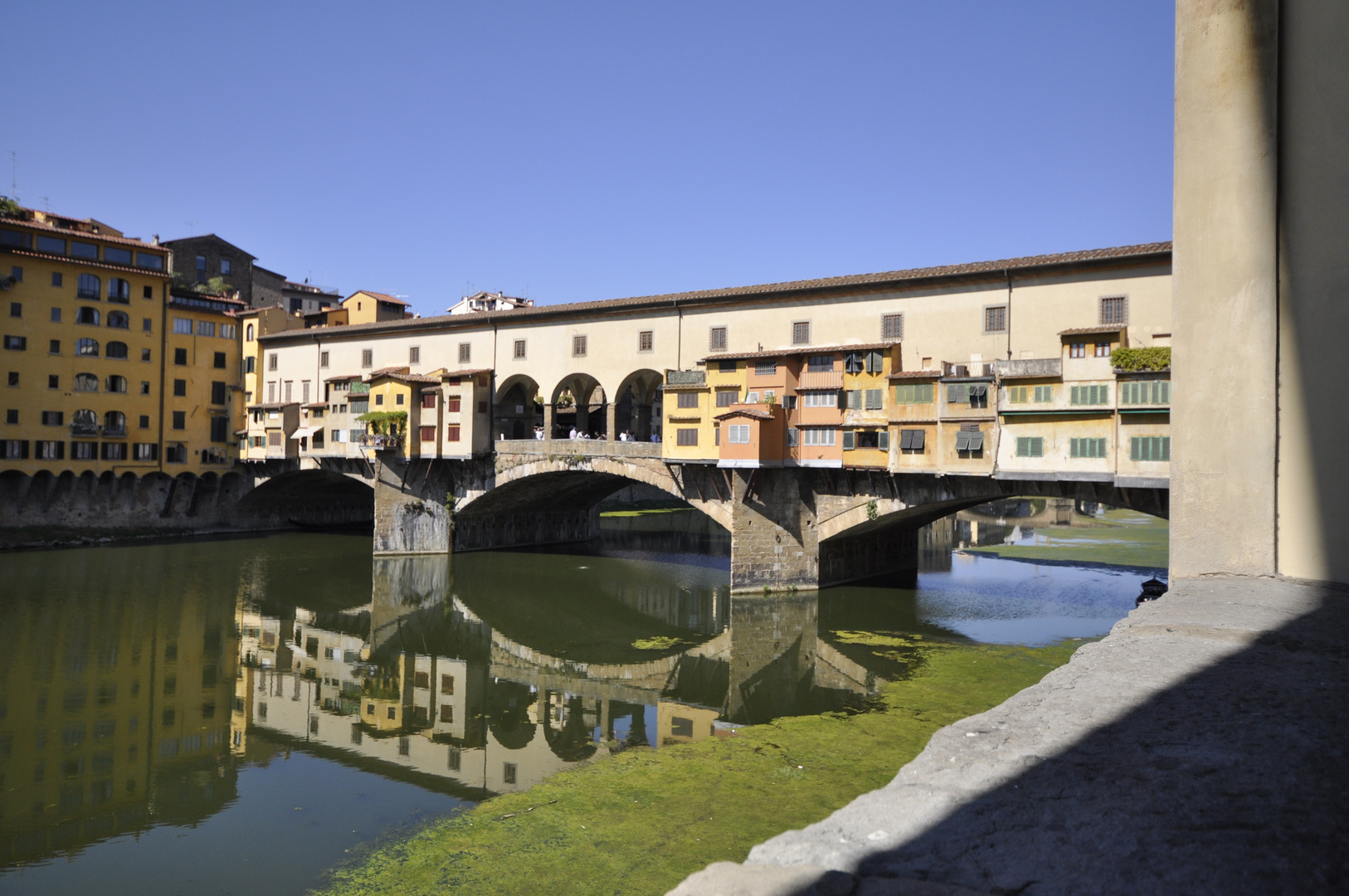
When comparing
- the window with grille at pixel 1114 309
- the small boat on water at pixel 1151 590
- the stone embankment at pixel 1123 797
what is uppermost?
the window with grille at pixel 1114 309

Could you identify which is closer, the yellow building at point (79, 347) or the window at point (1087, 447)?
the window at point (1087, 447)

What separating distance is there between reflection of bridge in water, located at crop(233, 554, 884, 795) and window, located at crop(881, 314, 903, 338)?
31.8ft

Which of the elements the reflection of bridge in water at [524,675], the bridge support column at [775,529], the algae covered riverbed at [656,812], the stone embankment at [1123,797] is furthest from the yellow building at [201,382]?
the stone embankment at [1123,797]

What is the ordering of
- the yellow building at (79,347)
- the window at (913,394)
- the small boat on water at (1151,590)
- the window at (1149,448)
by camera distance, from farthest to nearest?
the yellow building at (79,347), the window at (913,394), the small boat on water at (1151,590), the window at (1149,448)

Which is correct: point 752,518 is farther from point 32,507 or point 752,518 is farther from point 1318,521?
point 32,507

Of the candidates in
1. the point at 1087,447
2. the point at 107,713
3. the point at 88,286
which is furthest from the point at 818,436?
the point at 88,286

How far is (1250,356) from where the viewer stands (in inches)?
283

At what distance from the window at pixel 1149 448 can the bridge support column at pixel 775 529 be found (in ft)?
35.4

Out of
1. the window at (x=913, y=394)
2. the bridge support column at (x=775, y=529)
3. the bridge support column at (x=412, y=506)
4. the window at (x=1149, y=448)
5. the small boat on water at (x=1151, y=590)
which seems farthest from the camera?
the bridge support column at (x=412, y=506)

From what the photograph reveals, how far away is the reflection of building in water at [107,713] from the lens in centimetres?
1305

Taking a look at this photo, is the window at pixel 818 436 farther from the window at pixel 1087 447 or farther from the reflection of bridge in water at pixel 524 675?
the window at pixel 1087 447

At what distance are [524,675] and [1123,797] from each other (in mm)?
20039

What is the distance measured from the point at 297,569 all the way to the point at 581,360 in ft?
49.4

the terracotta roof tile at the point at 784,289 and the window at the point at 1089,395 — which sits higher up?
the terracotta roof tile at the point at 784,289
